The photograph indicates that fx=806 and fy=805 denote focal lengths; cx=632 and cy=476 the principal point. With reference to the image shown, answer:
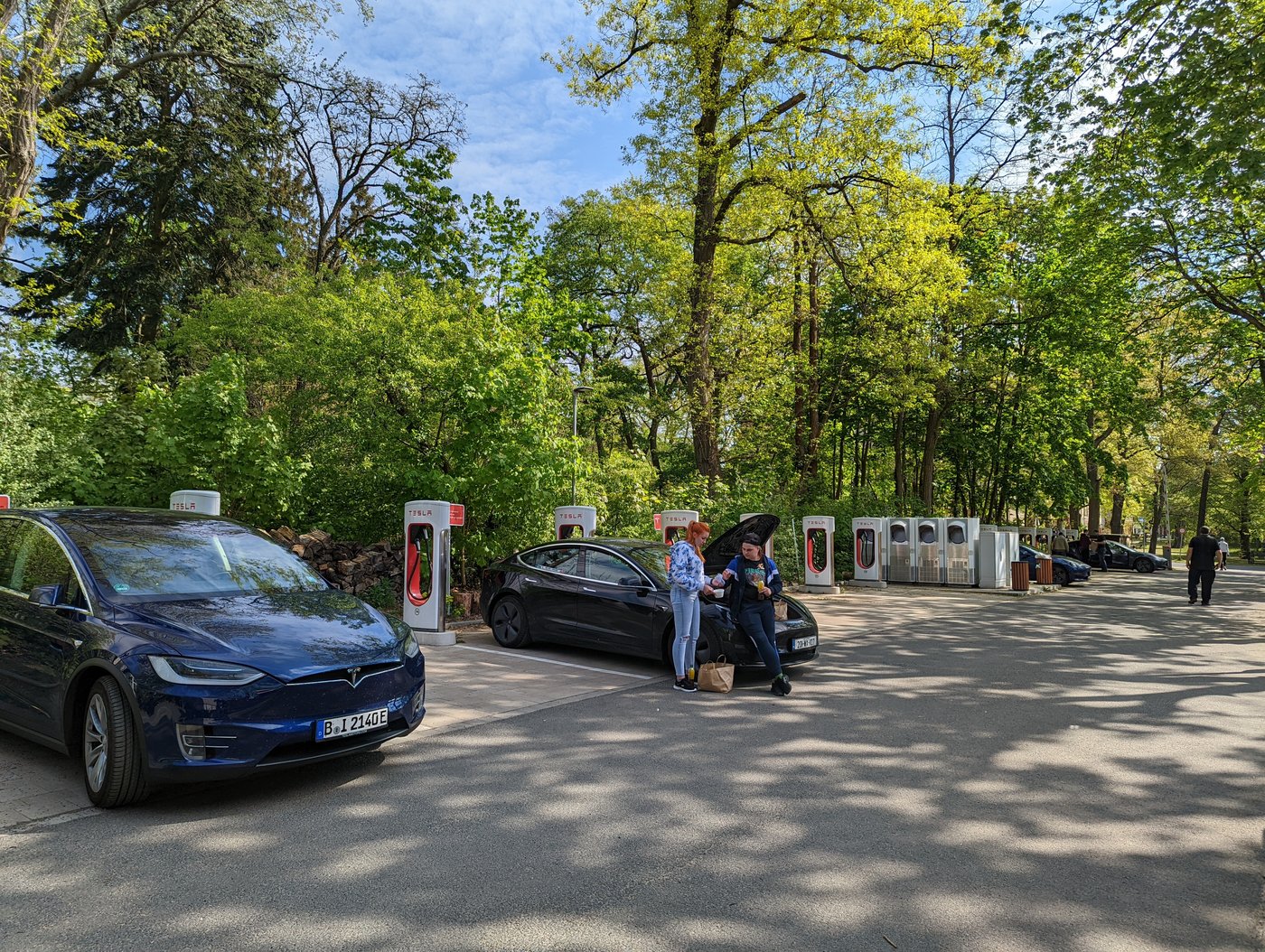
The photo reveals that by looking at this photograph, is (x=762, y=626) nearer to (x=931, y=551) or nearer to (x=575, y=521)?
(x=575, y=521)

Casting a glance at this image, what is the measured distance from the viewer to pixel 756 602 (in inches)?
301

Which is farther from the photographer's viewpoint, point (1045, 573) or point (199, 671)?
point (1045, 573)

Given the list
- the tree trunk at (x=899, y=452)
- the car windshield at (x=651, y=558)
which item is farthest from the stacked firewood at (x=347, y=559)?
the tree trunk at (x=899, y=452)

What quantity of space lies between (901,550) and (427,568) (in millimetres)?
15167

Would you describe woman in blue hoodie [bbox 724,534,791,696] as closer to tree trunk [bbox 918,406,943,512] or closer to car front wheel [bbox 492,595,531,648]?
car front wheel [bbox 492,595,531,648]

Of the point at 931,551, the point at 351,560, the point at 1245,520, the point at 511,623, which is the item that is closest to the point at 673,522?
the point at 511,623

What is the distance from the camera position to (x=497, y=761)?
17.7 feet

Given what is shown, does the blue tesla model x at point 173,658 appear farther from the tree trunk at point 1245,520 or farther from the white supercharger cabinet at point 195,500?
the tree trunk at point 1245,520

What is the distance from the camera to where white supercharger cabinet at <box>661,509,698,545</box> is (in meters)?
13.8

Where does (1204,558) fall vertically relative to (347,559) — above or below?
below

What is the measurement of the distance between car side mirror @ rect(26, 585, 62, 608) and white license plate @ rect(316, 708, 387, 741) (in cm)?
174

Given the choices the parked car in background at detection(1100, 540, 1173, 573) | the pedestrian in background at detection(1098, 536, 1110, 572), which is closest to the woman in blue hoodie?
the pedestrian in background at detection(1098, 536, 1110, 572)

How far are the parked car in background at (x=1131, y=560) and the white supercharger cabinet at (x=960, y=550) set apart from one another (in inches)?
795

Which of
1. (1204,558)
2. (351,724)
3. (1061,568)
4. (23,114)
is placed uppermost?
(23,114)
